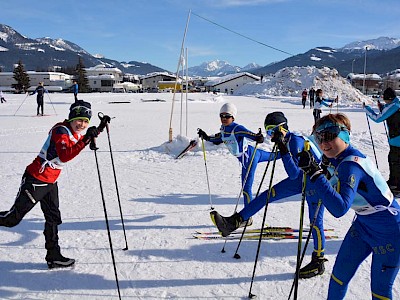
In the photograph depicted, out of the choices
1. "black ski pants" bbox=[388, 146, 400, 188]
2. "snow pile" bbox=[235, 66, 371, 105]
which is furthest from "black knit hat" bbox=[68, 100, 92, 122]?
"snow pile" bbox=[235, 66, 371, 105]

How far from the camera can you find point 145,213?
552cm

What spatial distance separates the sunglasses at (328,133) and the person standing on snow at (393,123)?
428cm

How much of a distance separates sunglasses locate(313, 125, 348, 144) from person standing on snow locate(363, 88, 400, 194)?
14.1 feet

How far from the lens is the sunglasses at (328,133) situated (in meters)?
2.35

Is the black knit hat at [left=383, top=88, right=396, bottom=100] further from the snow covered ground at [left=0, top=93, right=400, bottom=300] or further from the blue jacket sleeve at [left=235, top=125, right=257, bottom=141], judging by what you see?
the blue jacket sleeve at [left=235, top=125, right=257, bottom=141]

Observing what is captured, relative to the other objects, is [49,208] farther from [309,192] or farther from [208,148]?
[208,148]

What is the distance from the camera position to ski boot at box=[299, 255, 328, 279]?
3.56 meters

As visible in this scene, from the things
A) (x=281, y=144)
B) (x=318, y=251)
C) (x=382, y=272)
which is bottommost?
(x=318, y=251)

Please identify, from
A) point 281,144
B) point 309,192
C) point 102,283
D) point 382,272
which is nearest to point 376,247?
point 382,272

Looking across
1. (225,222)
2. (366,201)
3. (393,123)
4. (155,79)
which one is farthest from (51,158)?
(155,79)

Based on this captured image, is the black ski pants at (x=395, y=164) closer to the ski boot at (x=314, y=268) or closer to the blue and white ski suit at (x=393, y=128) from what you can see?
the blue and white ski suit at (x=393, y=128)

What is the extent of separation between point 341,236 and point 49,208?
371 centimetres

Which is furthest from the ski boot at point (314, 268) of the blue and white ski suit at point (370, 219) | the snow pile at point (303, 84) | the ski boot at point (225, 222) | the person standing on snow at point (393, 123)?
the snow pile at point (303, 84)

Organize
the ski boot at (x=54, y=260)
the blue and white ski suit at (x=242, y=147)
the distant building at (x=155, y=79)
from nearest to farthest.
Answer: the ski boot at (x=54, y=260) < the blue and white ski suit at (x=242, y=147) < the distant building at (x=155, y=79)
